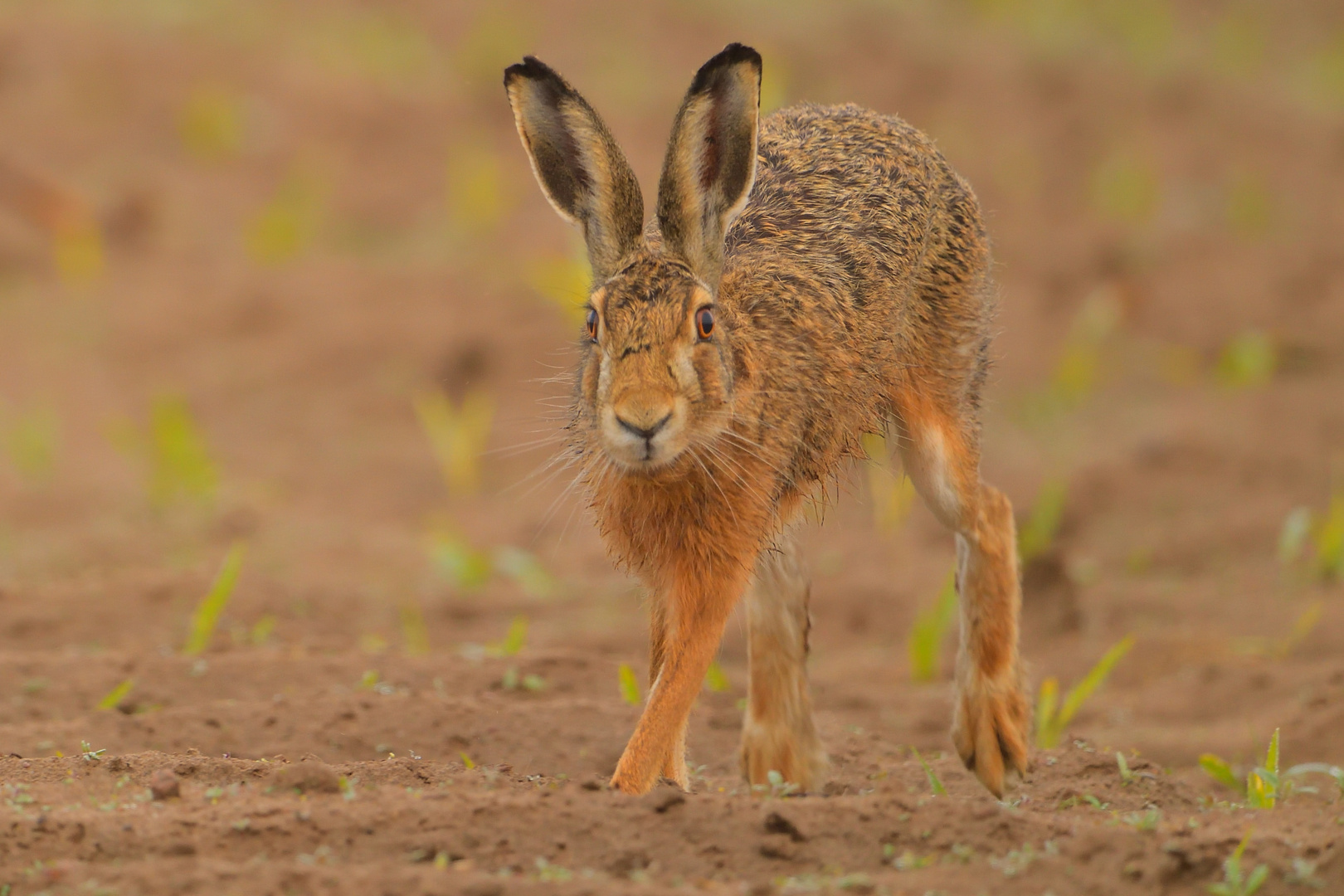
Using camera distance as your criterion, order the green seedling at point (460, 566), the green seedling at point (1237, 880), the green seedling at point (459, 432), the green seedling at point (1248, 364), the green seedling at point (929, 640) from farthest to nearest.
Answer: the green seedling at point (1248, 364), the green seedling at point (459, 432), the green seedling at point (460, 566), the green seedling at point (929, 640), the green seedling at point (1237, 880)

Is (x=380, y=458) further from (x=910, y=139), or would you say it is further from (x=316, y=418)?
(x=910, y=139)

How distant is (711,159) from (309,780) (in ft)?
6.66

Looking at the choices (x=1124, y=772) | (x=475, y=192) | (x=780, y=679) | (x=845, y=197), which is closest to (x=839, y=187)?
(x=845, y=197)

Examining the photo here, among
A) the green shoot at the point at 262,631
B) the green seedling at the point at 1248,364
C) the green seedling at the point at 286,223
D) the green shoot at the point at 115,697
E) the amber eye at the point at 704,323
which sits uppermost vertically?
the green seedling at the point at 286,223

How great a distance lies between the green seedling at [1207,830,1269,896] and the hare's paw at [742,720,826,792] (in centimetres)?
196

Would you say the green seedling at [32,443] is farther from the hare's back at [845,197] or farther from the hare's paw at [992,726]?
the hare's paw at [992,726]

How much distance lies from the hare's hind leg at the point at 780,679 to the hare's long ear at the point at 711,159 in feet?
3.62

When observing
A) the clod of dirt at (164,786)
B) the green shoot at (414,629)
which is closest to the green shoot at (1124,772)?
the clod of dirt at (164,786)

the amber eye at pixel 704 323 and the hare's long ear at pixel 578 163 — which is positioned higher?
the hare's long ear at pixel 578 163

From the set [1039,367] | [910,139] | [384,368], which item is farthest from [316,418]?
[910,139]

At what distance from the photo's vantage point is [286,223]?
43.3ft

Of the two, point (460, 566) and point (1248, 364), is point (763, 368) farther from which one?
point (1248, 364)

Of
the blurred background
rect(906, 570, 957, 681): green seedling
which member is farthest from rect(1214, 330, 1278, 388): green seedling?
rect(906, 570, 957, 681): green seedling

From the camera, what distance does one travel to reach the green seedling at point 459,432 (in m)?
9.47
